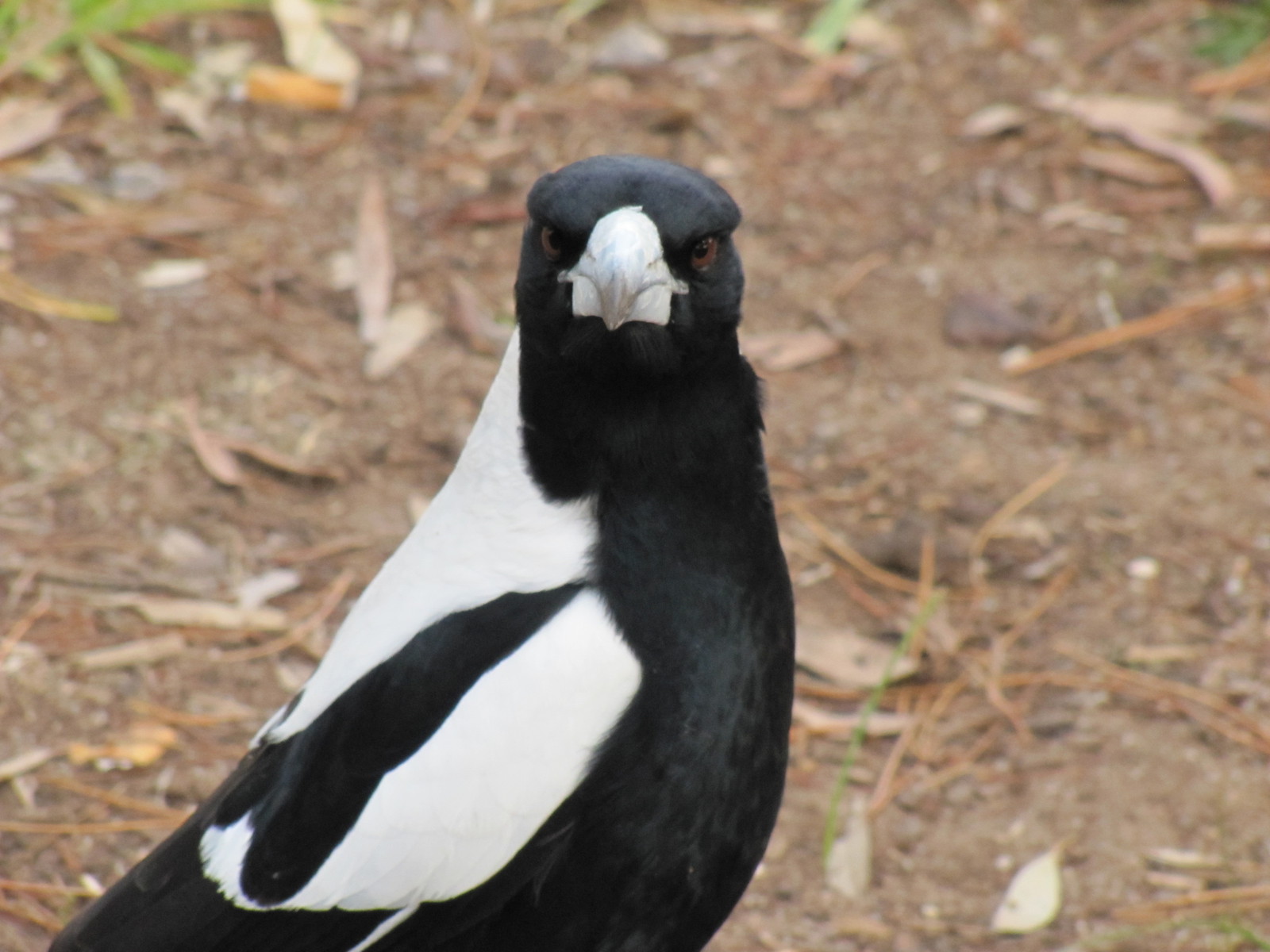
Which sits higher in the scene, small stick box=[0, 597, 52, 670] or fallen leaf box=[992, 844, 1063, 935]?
small stick box=[0, 597, 52, 670]

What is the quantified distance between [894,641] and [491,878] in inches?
49.0

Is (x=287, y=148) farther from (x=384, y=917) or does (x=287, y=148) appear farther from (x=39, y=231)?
(x=384, y=917)

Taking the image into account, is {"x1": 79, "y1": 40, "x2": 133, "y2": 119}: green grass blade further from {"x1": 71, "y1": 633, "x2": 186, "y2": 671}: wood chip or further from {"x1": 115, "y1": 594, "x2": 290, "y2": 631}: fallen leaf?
{"x1": 71, "y1": 633, "x2": 186, "y2": 671}: wood chip

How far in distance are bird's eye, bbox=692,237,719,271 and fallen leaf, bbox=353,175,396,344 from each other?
5.52 feet

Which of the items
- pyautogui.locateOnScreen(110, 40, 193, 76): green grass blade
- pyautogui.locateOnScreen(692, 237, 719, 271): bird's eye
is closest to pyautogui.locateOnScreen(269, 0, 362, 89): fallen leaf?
pyautogui.locateOnScreen(110, 40, 193, 76): green grass blade

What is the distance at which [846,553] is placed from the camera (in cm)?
312

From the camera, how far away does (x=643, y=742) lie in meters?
1.91

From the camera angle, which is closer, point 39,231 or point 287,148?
point 39,231

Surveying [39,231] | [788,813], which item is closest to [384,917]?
[788,813]

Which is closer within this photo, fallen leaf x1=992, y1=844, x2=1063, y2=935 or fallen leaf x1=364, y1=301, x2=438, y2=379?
fallen leaf x1=992, y1=844, x2=1063, y2=935

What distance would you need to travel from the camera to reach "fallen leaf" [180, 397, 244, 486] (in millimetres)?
3135

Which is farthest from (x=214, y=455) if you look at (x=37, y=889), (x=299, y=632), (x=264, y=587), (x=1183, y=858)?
(x=1183, y=858)

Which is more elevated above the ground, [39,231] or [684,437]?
[684,437]

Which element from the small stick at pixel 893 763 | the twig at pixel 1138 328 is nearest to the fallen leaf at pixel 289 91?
the twig at pixel 1138 328
